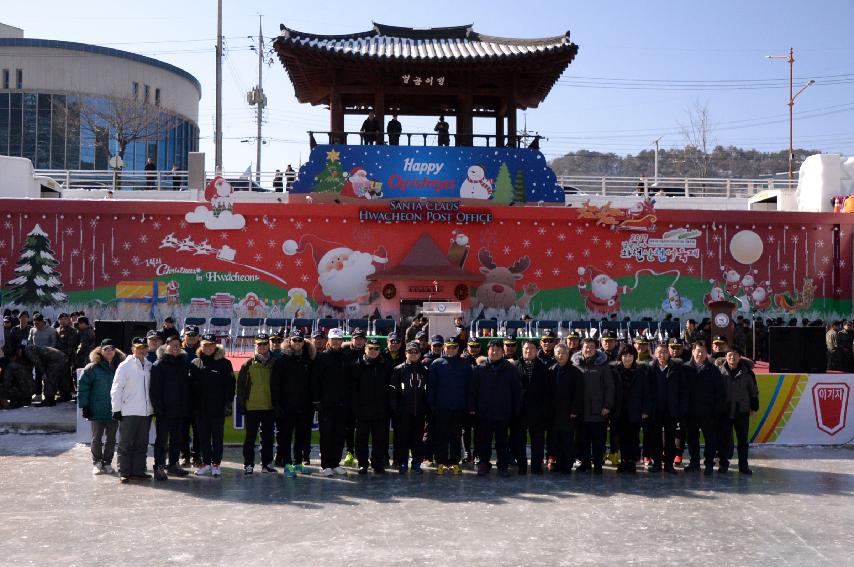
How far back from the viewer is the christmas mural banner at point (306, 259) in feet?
74.3

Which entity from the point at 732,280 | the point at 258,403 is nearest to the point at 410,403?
the point at 258,403

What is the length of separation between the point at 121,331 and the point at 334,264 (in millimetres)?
7878

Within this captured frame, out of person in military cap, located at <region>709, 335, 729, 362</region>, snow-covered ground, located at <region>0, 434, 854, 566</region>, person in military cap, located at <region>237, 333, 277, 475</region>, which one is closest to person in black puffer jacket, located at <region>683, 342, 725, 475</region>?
snow-covered ground, located at <region>0, 434, 854, 566</region>

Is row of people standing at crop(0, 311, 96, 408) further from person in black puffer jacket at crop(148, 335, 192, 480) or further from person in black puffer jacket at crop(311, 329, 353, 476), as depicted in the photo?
person in black puffer jacket at crop(311, 329, 353, 476)

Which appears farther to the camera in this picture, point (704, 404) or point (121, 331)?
point (121, 331)

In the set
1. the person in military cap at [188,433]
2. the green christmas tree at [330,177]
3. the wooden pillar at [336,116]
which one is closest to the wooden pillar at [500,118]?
the wooden pillar at [336,116]

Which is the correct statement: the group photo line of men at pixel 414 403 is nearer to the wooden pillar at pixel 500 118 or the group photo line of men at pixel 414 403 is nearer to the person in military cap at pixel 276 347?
the person in military cap at pixel 276 347

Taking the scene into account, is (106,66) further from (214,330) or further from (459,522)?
(459,522)

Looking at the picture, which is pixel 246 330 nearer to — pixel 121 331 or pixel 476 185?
pixel 476 185

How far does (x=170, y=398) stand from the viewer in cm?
1137

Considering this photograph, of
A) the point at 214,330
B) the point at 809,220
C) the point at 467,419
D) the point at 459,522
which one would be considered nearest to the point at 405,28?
the point at 214,330

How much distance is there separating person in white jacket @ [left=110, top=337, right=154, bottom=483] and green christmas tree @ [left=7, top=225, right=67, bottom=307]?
41.2 feet

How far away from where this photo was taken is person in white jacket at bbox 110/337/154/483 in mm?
11156

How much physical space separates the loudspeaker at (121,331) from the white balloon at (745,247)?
15.2m
